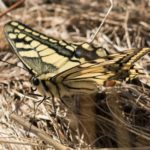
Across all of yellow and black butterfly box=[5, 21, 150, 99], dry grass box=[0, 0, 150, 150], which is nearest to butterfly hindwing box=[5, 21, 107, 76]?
yellow and black butterfly box=[5, 21, 150, 99]

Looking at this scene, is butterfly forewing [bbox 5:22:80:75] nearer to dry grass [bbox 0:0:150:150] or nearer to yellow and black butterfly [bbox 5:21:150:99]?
yellow and black butterfly [bbox 5:21:150:99]

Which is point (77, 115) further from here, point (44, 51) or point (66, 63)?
point (44, 51)

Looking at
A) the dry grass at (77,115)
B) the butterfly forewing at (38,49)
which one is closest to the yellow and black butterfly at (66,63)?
the butterfly forewing at (38,49)

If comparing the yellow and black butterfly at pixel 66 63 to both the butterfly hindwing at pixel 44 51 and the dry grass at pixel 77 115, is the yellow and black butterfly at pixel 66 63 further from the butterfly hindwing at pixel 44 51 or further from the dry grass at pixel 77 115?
the dry grass at pixel 77 115

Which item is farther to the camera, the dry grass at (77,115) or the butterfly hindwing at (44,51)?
the butterfly hindwing at (44,51)

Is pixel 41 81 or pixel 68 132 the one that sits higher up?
pixel 41 81

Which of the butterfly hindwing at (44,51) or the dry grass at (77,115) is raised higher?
the butterfly hindwing at (44,51)

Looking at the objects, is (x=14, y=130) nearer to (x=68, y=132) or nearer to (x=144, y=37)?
(x=68, y=132)

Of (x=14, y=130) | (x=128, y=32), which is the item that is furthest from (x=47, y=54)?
(x=128, y=32)
